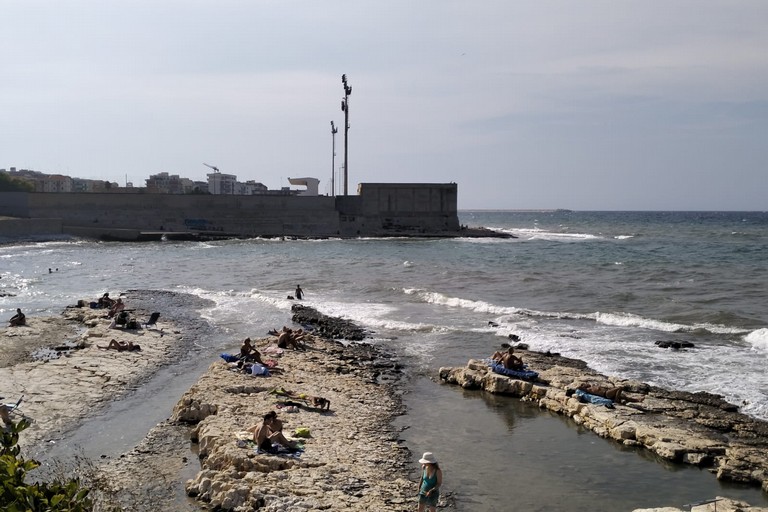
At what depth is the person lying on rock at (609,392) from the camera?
14594mm

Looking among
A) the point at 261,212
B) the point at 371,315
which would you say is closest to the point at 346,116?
the point at 261,212

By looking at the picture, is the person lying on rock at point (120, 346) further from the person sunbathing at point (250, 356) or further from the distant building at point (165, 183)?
the distant building at point (165, 183)

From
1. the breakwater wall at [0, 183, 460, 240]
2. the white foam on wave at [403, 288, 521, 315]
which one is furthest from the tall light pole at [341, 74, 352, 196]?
the white foam on wave at [403, 288, 521, 315]

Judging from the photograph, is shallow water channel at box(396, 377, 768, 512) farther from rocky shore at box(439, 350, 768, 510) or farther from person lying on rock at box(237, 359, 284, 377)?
person lying on rock at box(237, 359, 284, 377)

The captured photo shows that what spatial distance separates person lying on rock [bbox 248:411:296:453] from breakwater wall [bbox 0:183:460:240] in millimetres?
61731

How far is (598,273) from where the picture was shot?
39.8 m

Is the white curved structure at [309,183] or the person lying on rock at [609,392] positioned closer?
the person lying on rock at [609,392]

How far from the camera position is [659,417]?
45.0ft

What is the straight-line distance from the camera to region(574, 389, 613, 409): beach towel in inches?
562

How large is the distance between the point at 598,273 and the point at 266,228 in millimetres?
42274

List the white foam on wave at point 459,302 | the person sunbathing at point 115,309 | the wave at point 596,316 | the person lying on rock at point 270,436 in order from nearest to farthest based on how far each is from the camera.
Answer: the person lying on rock at point 270,436 → the wave at point 596,316 → the person sunbathing at point 115,309 → the white foam on wave at point 459,302

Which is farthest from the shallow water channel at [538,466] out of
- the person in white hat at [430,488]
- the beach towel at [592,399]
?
the person in white hat at [430,488]

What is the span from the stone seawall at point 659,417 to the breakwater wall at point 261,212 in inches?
2308

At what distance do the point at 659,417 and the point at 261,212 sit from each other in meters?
64.5
